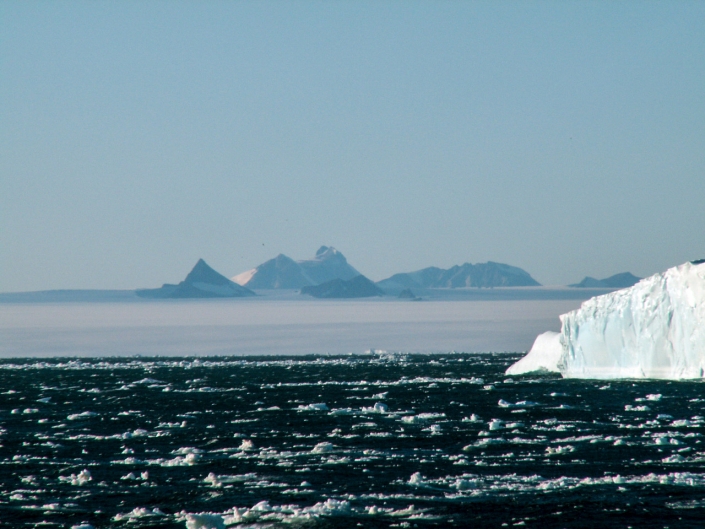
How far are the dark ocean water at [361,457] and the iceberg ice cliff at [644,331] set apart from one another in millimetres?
1321

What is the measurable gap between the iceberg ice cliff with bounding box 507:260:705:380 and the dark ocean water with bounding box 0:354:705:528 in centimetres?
132

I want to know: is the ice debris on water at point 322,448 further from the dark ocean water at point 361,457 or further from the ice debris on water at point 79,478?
the ice debris on water at point 79,478

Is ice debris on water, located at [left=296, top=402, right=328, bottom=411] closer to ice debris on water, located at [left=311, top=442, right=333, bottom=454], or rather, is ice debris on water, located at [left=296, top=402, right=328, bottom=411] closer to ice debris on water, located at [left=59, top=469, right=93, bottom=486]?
ice debris on water, located at [left=311, top=442, right=333, bottom=454]

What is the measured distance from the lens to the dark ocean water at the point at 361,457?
16359 mm

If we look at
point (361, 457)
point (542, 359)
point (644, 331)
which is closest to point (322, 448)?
point (361, 457)

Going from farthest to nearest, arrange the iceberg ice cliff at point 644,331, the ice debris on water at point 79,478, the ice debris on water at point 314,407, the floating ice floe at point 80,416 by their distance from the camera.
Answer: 1. the iceberg ice cliff at point 644,331
2. the ice debris on water at point 314,407
3. the floating ice floe at point 80,416
4. the ice debris on water at point 79,478

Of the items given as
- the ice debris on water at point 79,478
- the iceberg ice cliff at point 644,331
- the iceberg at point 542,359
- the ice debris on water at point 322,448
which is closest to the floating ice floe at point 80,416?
the ice debris on water at point 79,478

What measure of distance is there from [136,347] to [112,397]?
221 feet

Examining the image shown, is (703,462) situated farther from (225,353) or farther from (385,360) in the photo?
(225,353)

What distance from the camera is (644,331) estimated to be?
129 feet

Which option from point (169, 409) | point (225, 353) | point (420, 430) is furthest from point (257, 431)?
point (225, 353)

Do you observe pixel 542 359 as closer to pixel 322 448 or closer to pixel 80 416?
pixel 80 416

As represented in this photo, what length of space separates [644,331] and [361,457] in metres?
21.9

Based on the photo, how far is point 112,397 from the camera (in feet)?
133
